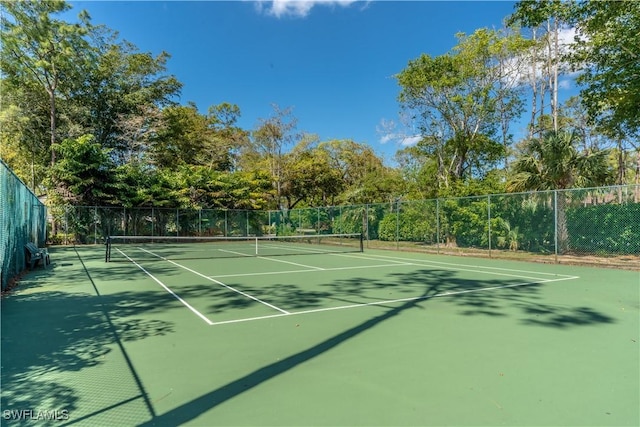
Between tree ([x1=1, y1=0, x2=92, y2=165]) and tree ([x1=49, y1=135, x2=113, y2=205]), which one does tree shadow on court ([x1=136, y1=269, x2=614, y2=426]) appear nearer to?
tree ([x1=49, y1=135, x2=113, y2=205])

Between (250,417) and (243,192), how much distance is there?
25527 mm

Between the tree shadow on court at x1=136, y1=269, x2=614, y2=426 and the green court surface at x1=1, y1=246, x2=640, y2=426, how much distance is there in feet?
0.08

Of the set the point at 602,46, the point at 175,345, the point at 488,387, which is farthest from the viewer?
the point at 602,46

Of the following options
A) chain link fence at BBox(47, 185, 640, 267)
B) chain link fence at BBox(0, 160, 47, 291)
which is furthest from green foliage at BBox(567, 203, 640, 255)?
chain link fence at BBox(0, 160, 47, 291)

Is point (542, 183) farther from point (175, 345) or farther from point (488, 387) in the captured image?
point (175, 345)

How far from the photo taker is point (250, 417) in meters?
2.70

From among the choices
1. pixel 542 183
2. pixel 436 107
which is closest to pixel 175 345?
pixel 542 183

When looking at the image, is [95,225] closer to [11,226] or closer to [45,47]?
[45,47]

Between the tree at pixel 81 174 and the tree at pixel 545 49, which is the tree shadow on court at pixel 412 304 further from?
the tree at pixel 81 174

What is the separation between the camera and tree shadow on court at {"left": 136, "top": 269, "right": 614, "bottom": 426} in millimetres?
3037

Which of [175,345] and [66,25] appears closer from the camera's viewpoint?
[175,345]

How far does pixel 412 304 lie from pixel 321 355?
114 inches

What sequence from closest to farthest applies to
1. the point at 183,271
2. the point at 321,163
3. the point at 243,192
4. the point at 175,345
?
the point at 175,345
the point at 183,271
the point at 243,192
the point at 321,163

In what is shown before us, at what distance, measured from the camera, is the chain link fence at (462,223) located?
12.4 meters
